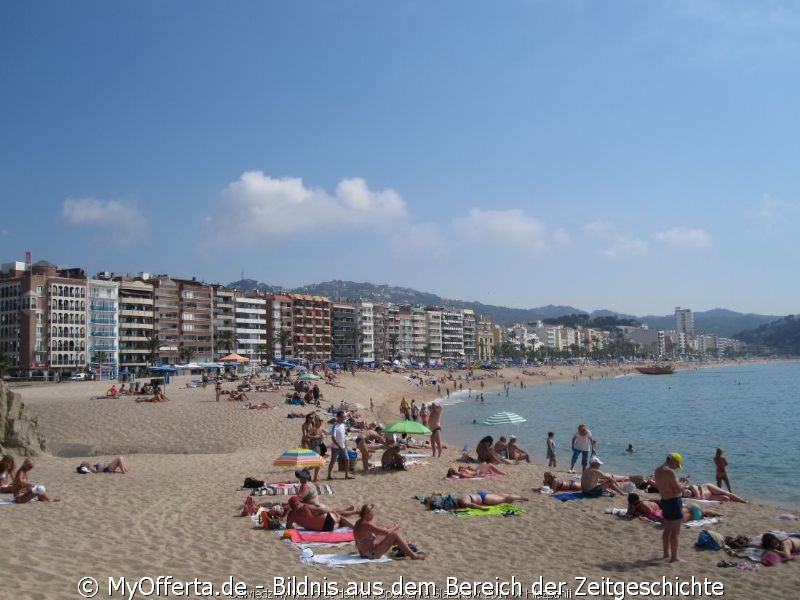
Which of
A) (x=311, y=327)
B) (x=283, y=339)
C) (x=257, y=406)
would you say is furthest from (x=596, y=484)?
(x=311, y=327)

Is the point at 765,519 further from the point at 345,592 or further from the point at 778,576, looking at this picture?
the point at 345,592

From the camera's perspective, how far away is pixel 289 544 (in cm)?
895

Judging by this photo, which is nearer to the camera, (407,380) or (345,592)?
(345,592)

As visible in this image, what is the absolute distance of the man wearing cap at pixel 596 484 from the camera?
13008 millimetres

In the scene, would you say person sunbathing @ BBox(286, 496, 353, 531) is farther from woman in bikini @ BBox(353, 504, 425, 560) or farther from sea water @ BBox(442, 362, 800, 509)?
sea water @ BBox(442, 362, 800, 509)

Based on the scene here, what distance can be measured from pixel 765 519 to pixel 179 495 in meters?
11.0

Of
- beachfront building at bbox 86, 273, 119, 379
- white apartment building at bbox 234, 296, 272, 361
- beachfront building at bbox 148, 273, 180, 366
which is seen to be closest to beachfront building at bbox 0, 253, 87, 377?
beachfront building at bbox 86, 273, 119, 379

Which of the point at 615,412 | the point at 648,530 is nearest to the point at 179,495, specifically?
the point at 648,530

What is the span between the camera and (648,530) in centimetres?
1053

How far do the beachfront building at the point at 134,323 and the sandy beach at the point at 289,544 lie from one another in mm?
65887

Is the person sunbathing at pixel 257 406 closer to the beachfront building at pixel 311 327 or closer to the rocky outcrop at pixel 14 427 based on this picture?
the rocky outcrop at pixel 14 427

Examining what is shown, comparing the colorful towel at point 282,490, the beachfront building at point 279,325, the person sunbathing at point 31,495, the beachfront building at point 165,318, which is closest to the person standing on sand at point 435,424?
the colorful towel at point 282,490

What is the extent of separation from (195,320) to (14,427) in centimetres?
7612

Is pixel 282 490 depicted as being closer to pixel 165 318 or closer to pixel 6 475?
pixel 6 475
